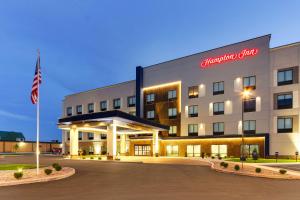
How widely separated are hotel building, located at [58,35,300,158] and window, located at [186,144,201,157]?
19 centimetres

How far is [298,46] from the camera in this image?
44531 mm

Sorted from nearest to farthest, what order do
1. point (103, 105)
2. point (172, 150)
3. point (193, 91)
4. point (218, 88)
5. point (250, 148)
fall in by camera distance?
point (250, 148) → point (218, 88) → point (193, 91) → point (172, 150) → point (103, 105)

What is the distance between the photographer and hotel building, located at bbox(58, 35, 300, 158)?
45188 millimetres

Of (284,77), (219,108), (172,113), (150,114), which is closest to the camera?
(284,77)

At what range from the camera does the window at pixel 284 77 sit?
45250 mm

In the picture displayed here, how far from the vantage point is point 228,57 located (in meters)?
52.9

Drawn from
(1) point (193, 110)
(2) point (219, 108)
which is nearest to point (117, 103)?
(1) point (193, 110)

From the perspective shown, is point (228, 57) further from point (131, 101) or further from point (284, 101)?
point (131, 101)

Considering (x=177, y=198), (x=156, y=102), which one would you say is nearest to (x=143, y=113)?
(x=156, y=102)

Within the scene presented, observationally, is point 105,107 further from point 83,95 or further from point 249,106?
point 249,106

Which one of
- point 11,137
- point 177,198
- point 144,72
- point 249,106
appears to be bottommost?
point 11,137

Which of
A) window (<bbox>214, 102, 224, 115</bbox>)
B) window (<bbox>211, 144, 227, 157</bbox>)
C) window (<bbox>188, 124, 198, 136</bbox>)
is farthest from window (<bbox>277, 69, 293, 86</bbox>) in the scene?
window (<bbox>188, 124, 198, 136</bbox>)

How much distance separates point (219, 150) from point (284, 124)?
39.8 ft

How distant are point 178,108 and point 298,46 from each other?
2494 centimetres
